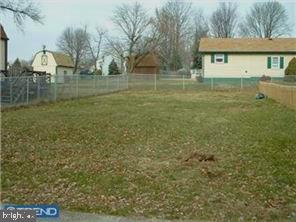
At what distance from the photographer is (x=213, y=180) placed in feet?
24.8

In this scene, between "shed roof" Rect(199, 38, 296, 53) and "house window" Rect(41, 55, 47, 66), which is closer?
"shed roof" Rect(199, 38, 296, 53)

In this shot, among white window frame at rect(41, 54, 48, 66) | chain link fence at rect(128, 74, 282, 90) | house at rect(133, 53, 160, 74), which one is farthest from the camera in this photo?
white window frame at rect(41, 54, 48, 66)

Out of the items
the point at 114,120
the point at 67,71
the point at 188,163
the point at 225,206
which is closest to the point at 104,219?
the point at 225,206

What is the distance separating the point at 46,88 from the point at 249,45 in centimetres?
2718

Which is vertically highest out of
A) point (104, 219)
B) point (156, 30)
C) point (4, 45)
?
point (156, 30)

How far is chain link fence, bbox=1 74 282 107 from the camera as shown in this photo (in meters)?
22.9

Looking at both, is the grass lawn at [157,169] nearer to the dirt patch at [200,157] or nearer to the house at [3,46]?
the dirt patch at [200,157]

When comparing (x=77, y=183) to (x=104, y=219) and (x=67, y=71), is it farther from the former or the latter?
(x=67, y=71)

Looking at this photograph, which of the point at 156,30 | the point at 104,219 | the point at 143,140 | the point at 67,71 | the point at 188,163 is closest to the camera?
the point at 104,219

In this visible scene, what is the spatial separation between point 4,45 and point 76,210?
1573 inches

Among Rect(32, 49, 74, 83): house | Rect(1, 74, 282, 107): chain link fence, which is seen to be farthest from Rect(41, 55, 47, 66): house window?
Rect(1, 74, 282, 107): chain link fence

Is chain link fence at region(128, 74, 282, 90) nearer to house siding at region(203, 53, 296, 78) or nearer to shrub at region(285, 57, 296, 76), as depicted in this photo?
house siding at region(203, 53, 296, 78)

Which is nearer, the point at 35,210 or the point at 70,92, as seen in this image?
the point at 35,210

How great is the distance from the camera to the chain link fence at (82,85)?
901 inches
